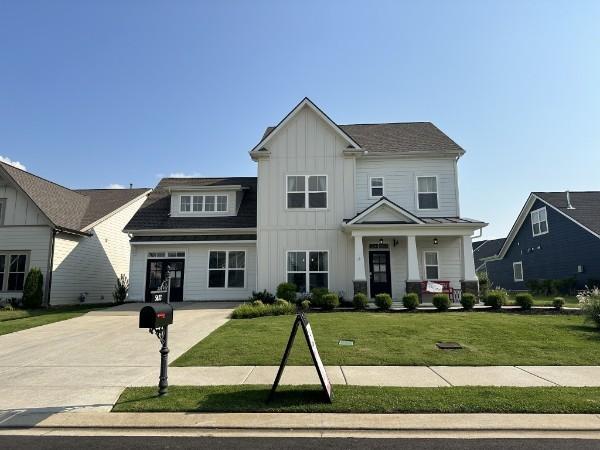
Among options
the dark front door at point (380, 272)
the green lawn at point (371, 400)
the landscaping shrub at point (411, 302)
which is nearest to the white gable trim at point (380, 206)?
the dark front door at point (380, 272)

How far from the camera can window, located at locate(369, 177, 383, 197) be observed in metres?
20.0

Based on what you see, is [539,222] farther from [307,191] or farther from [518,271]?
[307,191]

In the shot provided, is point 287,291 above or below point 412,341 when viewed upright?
above

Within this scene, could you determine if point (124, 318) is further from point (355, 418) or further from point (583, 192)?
point (583, 192)

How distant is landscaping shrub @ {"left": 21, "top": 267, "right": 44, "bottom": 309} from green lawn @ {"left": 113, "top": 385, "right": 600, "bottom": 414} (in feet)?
48.2

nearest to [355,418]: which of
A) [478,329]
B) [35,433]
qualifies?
[35,433]

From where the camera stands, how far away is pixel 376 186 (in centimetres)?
2006

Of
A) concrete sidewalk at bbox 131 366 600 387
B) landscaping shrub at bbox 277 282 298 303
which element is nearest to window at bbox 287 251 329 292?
landscaping shrub at bbox 277 282 298 303

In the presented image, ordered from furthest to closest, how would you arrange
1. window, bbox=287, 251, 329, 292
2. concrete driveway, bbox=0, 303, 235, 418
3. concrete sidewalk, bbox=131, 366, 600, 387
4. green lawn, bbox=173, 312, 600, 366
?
window, bbox=287, 251, 329, 292 < green lawn, bbox=173, 312, 600, 366 < concrete sidewalk, bbox=131, 366, 600, 387 < concrete driveway, bbox=0, 303, 235, 418

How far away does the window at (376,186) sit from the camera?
20.0 metres

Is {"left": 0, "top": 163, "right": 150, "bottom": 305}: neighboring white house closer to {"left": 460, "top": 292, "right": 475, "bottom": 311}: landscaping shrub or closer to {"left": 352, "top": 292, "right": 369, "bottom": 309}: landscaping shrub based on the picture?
{"left": 352, "top": 292, "right": 369, "bottom": 309}: landscaping shrub

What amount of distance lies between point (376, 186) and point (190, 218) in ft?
32.1

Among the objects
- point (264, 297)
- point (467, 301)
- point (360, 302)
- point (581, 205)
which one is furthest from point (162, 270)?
point (581, 205)

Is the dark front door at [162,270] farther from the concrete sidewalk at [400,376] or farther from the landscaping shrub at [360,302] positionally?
the concrete sidewalk at [400,376]
